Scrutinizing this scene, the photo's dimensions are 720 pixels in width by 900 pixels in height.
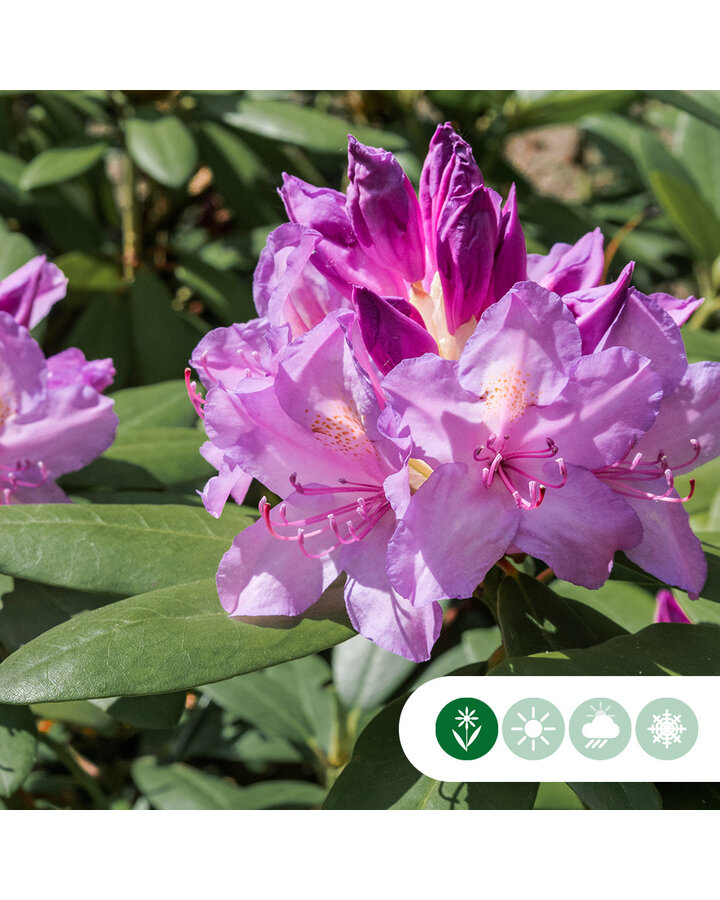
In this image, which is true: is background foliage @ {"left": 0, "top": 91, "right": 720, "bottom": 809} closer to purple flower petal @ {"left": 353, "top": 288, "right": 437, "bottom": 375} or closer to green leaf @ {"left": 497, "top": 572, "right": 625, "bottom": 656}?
green leaf @ {"left": 497, "top": 572, "right": 625, "bottom": 656}

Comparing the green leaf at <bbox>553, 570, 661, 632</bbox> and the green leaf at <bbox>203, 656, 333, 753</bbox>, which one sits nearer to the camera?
the green leaf at <bbox>553, 570, 661, 632</bbox>

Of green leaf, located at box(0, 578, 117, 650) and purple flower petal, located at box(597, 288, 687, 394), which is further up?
purple flower petal, located at box(597, 288, 687, 394)

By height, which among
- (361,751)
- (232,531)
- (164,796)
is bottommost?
(164,796)

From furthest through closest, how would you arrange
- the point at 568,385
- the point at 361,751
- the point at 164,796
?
the point at 164,796 < the point at 361,751 < the point at 568,385

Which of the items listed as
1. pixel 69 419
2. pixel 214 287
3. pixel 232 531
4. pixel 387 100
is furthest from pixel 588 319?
pixel 387 100

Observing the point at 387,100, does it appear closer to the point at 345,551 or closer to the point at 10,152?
the point at 10,152

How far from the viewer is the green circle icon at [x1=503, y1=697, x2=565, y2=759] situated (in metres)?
0.69

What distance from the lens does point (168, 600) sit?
0.63 m

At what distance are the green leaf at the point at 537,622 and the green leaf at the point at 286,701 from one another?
53 centimetres

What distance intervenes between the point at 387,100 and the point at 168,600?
38.3 inches

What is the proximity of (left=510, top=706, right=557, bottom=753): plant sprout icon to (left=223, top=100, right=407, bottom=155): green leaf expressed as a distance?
26.2 inches

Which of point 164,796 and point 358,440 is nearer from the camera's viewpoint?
point 358,440

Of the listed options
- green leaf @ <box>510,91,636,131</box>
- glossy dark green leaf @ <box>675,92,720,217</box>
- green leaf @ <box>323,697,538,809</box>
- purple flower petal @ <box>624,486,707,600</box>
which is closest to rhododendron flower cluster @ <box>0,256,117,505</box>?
green leaf @ <box>323,697,538,809</box>

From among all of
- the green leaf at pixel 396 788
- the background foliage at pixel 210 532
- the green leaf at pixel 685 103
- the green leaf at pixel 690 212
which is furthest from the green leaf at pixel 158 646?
the green leaf at pixel 690 212
